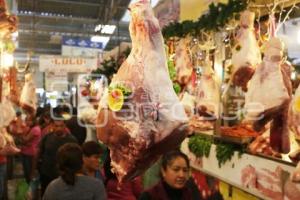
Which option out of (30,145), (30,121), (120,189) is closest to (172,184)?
(120,189)

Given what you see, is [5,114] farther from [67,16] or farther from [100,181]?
[67,16]

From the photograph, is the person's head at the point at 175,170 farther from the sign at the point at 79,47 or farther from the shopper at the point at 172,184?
the sign at the point at 79,47

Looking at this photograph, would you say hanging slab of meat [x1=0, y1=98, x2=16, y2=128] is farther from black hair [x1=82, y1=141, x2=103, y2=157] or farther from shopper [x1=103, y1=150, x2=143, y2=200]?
shopper [x1=103, y1=150, x2=143, y2=200]

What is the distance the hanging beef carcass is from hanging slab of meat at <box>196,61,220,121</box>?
4.02 ft

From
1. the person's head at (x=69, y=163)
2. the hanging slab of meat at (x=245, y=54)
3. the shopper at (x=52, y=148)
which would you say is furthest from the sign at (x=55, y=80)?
the hanging slab of meat at (x=245, y=54)

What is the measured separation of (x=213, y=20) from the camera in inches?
145

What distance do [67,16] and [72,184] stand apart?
387 inches

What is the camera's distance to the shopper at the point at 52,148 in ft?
17.6

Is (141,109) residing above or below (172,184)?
above

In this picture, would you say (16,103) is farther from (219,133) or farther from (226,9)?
(226,9)

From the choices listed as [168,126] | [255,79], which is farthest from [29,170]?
[168,126]

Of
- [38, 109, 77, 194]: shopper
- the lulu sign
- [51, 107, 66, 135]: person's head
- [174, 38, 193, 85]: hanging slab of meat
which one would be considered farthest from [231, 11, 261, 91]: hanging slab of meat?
the lulu sign

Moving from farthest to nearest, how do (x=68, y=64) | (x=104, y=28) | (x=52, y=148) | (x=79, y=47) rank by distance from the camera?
1. (x=79, y=47)
2. (x=104, y=28)
3. (x=68, y=64)
4. (x=52, y=148)

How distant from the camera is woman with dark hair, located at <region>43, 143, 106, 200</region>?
2.99 metres
